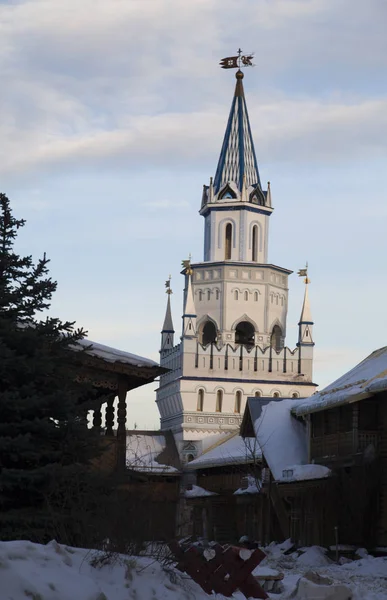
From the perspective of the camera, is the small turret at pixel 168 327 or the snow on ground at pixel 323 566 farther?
the small turret at pixel 168 327

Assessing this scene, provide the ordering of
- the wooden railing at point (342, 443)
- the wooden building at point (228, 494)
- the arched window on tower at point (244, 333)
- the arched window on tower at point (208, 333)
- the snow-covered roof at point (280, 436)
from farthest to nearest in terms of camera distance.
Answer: the arched window on tower at point (244, 333)
the arched window on tower at point (208, 333)
the wooden building at point (228, 494)
the snow-covered roof at point (280, 436)
the wooden railing at point (342, 443)

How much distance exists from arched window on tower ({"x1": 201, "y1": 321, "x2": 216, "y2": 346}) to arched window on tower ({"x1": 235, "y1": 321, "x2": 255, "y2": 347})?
162cm

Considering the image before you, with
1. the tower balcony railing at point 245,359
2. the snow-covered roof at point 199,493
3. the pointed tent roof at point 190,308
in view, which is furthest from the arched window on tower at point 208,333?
the snow-covered roof at point 199,493

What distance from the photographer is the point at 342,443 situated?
36219mm

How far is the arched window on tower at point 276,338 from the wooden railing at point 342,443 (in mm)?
37914

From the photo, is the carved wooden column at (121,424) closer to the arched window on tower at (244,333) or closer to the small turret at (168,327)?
the arched window on tower at (244,333)

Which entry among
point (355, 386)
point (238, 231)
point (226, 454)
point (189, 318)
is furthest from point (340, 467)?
point (238, 231)

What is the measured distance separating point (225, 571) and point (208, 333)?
61.4 meters

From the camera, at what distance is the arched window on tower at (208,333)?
76875mm

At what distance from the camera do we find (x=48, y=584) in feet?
38.3

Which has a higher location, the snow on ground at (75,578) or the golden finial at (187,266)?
the golden finial at (187,266)

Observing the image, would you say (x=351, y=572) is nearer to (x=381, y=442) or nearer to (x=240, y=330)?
(x=381, y=442)

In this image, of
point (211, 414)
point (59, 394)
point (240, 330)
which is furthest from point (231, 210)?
point (59, 394)

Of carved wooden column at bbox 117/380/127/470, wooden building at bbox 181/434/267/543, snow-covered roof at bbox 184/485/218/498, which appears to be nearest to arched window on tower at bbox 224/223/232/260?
wooden building at bbox 181/434/267/543
